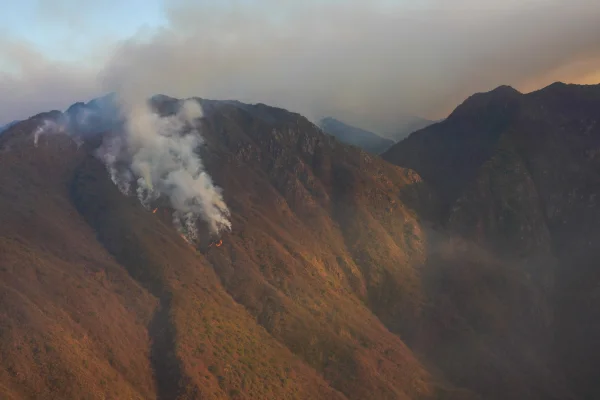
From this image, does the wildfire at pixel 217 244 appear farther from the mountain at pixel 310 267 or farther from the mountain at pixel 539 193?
the mountain at pixel 539 193

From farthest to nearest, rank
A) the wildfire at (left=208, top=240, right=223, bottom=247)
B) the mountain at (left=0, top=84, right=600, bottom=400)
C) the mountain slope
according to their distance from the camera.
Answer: the wildfire at (left=208, top=240, right=223, bottom=247) → the mountain at (left=0, top=84, right=600, bottom=400) → the mountain slope

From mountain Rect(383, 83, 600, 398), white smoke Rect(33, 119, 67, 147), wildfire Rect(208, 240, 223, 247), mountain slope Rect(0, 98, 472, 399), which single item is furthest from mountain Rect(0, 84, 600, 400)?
wildfire Rect(208, 240, 223, 247)

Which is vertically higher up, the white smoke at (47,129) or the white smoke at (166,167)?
the white smoke at (166,167)

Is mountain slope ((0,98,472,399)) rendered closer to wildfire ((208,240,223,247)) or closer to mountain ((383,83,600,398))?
wildfire ((208,240,223,247))

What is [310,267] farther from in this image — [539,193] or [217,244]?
[539,193]

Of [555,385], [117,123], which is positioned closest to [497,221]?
[555,385]

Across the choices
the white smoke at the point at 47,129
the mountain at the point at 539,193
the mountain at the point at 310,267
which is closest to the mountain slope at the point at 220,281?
the mountain at the point at 310,267
